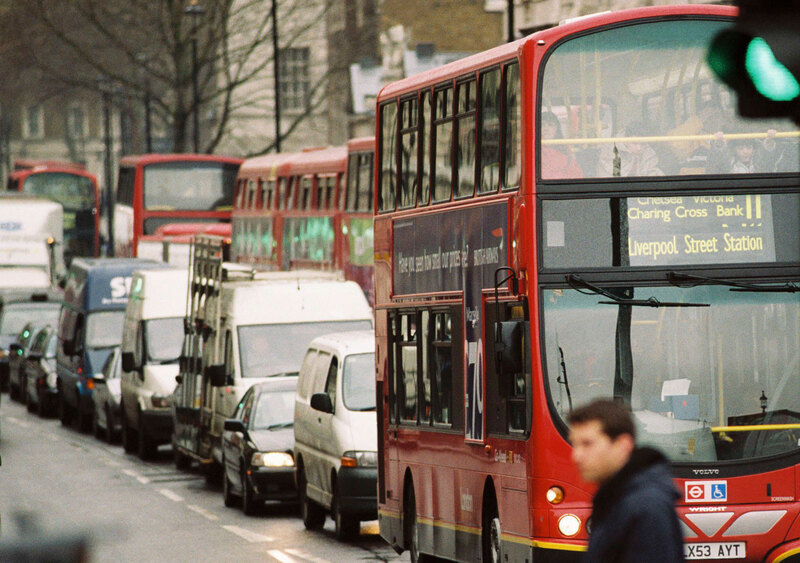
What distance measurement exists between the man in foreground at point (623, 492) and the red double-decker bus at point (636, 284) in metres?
5.43

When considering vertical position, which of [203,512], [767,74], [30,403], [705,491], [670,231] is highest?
[767,74]

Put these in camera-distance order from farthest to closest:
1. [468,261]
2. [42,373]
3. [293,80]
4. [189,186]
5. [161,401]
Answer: [293,80], [189,186], [42,373], [161,401], [468,261]

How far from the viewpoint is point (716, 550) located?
11.1 m

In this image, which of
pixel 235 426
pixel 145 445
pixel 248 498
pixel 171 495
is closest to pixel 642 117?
pixel 235 426

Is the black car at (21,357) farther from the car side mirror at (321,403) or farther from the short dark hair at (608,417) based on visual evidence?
the short dark hair at (608,417)

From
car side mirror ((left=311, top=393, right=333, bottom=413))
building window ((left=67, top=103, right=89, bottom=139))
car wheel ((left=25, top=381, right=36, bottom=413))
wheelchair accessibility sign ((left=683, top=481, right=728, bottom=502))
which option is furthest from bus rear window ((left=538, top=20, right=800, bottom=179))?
building window ((left=67, top=103, right=89, bottom=139))

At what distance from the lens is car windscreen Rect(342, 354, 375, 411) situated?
55.1ft

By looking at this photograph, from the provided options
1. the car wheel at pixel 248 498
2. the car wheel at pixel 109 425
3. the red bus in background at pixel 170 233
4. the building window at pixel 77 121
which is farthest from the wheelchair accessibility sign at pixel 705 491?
the building window at pixel 77 121

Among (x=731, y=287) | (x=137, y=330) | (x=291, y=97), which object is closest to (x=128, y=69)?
(x=291, y=97)

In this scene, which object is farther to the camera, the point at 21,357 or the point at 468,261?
the point at 21,357

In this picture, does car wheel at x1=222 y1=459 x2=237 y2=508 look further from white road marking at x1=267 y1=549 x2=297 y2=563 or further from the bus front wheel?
the bus front wheel

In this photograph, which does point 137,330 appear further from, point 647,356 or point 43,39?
point 43,39

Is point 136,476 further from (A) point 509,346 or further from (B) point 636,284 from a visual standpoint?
(B) point 636,284

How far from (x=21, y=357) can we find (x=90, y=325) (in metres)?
8.33
